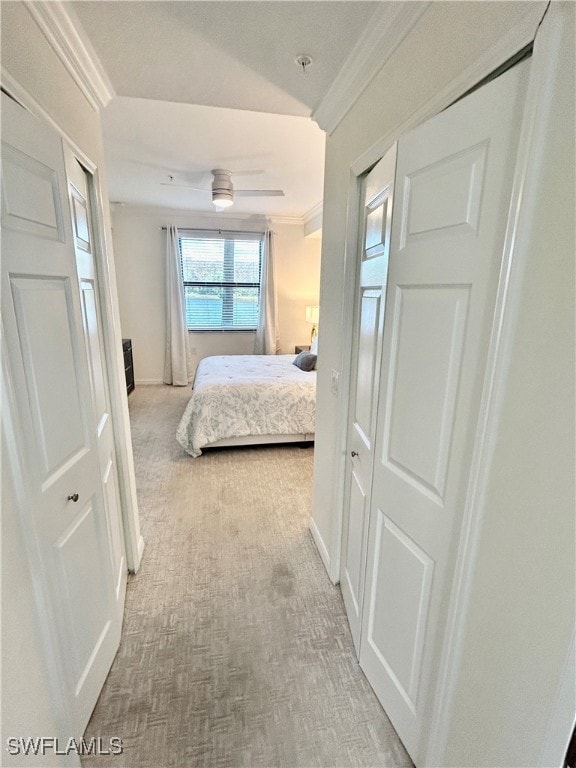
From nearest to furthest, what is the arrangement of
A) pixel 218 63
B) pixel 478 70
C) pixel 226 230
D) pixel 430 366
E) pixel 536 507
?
pixel 536 507 → pixel 478 70 → pixel 430 366 → pixel 218 63 → pixel 226 230

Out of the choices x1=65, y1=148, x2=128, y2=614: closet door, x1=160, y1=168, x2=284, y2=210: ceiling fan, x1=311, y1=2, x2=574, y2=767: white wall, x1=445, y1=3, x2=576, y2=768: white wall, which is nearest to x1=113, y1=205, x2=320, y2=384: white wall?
x1=160, y1=168, x2=284, y2=210: ceiling fan

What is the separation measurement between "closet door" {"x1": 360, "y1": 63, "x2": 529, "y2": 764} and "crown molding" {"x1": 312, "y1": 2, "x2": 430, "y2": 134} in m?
0.41

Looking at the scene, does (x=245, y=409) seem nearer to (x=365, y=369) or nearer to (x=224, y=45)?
(x=365, y=369)

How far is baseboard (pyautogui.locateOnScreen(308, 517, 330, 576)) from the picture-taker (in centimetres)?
210

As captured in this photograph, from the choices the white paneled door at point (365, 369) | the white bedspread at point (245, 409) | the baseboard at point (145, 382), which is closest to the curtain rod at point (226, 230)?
the baseboard at point (145, 382)

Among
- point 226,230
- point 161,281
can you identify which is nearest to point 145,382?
point 161,281

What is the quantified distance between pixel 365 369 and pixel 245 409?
2156 millimetres

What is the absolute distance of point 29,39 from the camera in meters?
1.09

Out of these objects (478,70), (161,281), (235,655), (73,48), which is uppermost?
(73,48)

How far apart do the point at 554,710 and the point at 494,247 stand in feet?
3.36

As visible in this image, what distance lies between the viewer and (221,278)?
19.5 ft

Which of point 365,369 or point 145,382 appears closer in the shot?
point 365,369

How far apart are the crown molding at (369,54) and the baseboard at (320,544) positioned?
226cm

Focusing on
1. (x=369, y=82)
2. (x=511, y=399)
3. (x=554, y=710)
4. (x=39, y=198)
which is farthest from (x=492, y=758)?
(x=369, y=82)
